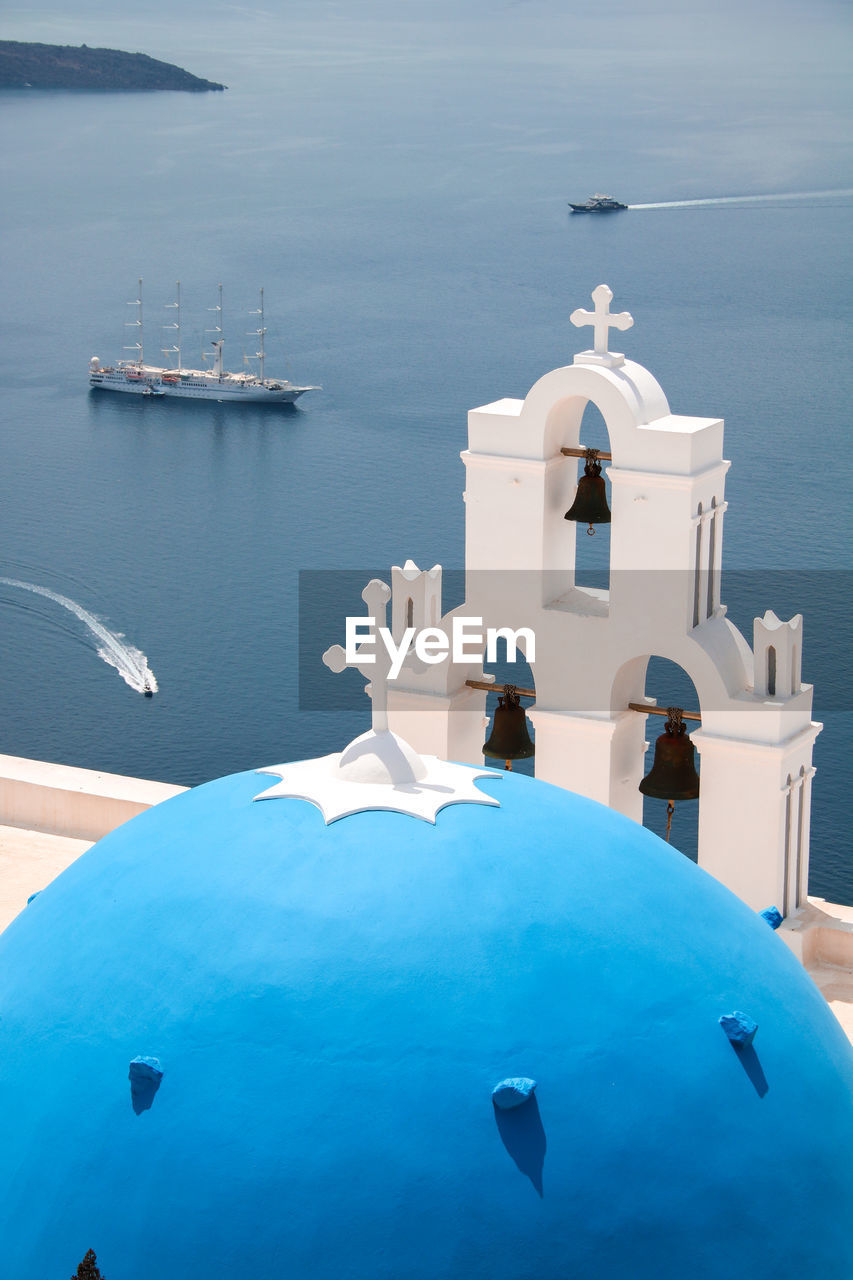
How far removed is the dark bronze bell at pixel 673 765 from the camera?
40.2 ft

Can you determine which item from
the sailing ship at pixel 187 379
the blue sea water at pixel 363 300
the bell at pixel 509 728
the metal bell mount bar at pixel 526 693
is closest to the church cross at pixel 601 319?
the metal bell mount bar at pixel 526 693

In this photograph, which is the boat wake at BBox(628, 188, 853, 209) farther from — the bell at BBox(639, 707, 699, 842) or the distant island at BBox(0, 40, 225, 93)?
the bell at BBox(639, 707, 699, 842)

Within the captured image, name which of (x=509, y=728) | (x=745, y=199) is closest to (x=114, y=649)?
(x=509, y=728)

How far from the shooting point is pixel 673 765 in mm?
12273

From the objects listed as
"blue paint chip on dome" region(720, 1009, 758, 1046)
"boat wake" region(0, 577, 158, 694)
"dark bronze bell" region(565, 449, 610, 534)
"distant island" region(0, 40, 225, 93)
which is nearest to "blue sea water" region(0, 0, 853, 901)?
"boat wake" region(0, 577, 158, 694)

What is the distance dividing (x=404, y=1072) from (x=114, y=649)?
36.0 m

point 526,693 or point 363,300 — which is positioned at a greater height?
point 363,300

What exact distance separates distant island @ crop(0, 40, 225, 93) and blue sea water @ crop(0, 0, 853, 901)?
2.24ft

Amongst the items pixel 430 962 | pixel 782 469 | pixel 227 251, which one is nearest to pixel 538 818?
pixel 430 962

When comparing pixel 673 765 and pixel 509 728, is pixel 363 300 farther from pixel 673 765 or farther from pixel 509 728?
pixel 673 765

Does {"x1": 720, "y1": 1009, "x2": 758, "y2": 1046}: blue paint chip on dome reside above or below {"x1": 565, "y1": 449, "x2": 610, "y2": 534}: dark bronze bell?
below

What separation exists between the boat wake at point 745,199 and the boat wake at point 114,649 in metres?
34.8

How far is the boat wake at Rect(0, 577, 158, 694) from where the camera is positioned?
1581 inches

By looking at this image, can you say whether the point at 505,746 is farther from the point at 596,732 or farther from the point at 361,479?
the point at 361,479
